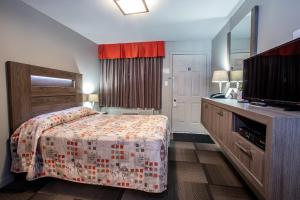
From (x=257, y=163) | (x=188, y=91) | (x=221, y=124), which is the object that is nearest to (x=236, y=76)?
(x=221, y=124)

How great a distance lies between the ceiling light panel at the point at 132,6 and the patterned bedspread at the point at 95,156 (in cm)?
171

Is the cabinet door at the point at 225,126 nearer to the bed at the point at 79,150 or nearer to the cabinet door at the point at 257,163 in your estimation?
the cabinet door at the point at 257,163

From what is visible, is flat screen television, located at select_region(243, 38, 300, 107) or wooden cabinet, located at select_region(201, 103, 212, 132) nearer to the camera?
flat screen television, located at select_region(243, 38, 300, 107)

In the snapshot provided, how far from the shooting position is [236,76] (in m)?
2.46

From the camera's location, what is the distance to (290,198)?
0.97 metres

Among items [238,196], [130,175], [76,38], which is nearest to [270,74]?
[238,196]

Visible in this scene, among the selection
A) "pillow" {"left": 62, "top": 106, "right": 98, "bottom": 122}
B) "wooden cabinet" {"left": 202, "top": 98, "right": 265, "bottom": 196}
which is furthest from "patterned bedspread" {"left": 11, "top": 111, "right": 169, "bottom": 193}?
"wooden cabinet" {"left": 202, "top": 98, "right": 265, "bottom": 196}

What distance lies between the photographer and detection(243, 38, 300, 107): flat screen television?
1193 millimetres

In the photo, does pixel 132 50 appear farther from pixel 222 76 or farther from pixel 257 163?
pixel 257 163

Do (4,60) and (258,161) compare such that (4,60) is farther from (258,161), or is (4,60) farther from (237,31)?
(237,31)

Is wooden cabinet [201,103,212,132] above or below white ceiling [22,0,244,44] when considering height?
below

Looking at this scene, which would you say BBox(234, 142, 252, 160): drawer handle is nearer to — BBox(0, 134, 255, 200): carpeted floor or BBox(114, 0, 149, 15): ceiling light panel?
BBox(0, 134, 255, 200): carpeted floor

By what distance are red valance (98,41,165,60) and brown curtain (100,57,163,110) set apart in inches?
4.5

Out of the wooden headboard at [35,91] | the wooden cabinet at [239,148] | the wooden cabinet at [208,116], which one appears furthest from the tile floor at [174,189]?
the wooden headboard at [35,91]
